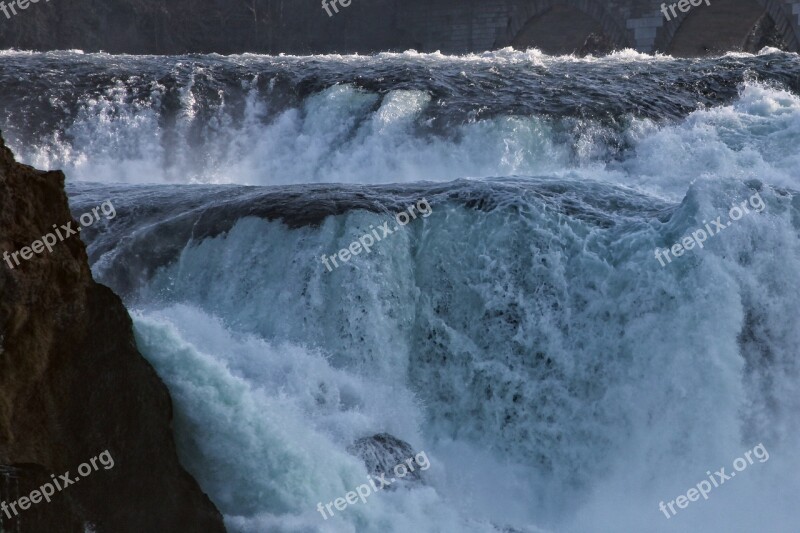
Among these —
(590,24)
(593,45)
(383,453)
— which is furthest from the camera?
(593,45)

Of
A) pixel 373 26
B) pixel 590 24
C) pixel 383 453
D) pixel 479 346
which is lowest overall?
pixel 373 26

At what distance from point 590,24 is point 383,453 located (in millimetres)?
35369

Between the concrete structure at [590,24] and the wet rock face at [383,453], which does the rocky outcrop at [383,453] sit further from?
the concrete structure at [590,24]

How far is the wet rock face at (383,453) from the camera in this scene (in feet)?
30.6

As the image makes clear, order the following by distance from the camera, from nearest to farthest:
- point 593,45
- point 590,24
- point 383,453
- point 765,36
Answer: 1. point 383,453
2. point 590,24
3. point 765,36
4. point 593,45

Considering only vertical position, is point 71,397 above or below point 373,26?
above

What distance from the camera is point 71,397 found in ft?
24.6

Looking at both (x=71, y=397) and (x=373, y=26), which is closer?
(x=71, y=397)

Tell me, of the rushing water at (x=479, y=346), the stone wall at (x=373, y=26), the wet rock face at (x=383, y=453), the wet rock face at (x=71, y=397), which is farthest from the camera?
the stone wall at (x=373, y=26)

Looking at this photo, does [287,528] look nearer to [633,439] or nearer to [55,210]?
[55,210]

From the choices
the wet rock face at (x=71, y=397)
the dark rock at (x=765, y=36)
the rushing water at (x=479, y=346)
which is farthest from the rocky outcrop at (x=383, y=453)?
the dark rock at (x=765, y=36)

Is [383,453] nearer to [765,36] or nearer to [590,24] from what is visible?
[590,24]

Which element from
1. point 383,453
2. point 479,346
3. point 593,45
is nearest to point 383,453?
point 383,453

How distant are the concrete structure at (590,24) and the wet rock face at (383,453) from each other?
26771 millimetres
